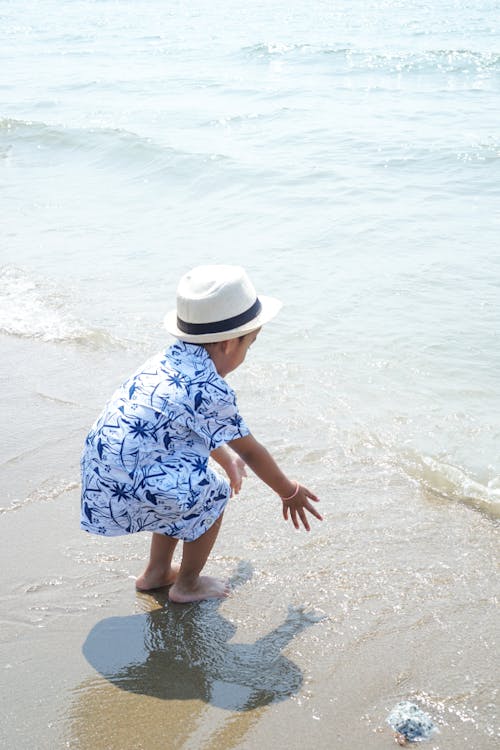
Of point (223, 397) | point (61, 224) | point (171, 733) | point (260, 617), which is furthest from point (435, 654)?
point (61, 224)

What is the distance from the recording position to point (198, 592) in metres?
2.86

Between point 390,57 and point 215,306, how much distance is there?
15.5m

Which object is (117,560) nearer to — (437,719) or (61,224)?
(437,719)

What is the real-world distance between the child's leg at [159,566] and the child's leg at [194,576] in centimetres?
6

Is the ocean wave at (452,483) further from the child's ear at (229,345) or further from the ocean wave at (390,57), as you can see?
the ocean wave at (390,57)

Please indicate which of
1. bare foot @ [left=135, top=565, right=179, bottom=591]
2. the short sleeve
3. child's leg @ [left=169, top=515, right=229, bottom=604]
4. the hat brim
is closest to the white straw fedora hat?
the hat brim

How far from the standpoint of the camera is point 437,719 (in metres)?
2.30

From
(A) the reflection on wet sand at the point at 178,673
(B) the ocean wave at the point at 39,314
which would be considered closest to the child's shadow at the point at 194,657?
(A) the reflection on wet sand at the point at 178,673

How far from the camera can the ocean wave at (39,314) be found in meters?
5.30

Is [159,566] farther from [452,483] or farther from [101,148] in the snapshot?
[101,148]

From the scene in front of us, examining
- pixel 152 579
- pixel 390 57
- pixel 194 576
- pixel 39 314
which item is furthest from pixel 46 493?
pixel 390 57

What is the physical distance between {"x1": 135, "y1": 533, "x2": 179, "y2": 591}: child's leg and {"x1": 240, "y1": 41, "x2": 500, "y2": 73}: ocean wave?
1363 cm

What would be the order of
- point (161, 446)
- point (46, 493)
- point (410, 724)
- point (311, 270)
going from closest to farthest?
point (410, 724) → point (161, 446) → point (46, 493) → point (311, 270)

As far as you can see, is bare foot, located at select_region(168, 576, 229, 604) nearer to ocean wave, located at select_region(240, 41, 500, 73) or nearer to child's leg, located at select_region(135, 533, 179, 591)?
child's leg, located at select_region(135, 533, 179, 591)
